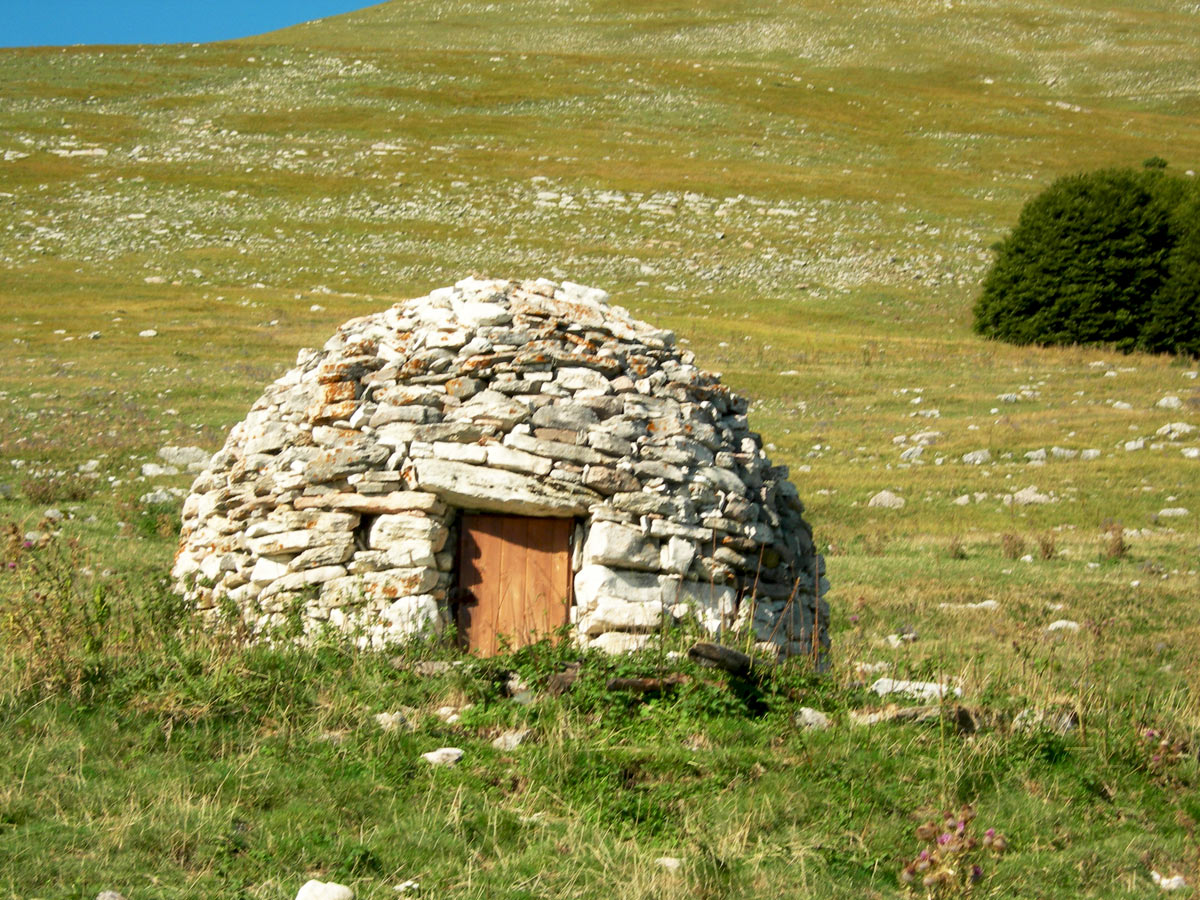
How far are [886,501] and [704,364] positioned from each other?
11050 millimetres

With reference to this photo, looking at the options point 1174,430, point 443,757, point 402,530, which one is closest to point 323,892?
point 443,757

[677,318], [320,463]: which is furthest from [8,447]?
[677,318]

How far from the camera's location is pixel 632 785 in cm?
636

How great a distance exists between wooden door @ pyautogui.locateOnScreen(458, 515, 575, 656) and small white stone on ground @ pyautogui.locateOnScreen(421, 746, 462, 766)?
193 cm

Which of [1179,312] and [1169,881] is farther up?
[1179,312]

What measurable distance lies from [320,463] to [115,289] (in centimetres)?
3224

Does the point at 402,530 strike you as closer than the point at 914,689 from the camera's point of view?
No

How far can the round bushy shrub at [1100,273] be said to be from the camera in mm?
36688

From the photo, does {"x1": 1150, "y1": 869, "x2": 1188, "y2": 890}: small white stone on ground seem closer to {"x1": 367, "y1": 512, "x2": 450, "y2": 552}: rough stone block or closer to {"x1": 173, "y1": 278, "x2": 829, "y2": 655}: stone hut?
{"x1": 173, "y1": 278, "x2": 829, "y2": 655}: stone hut

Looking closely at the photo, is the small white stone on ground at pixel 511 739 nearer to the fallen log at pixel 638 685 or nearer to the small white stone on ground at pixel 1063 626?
the fallen log at pixel 638 685

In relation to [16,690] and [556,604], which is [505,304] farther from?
[16,690]

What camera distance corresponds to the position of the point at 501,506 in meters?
8.50

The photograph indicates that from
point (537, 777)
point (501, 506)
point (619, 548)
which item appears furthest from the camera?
point (501, 506)

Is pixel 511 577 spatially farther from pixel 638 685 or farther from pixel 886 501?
pixel 886 501
